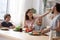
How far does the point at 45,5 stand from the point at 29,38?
2.05 meters

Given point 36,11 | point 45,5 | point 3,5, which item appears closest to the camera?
point 45,5

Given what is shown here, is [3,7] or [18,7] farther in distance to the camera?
[3,7]

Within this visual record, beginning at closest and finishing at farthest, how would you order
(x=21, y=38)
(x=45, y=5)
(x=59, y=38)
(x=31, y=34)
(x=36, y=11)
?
1. (x=59, y=38)
2. (x=21, y=38)
3. (x=31, y=34)
4. (x=45, y=5)
5. (x=36, y=11)

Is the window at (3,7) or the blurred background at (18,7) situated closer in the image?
the blurred background at (18,7)

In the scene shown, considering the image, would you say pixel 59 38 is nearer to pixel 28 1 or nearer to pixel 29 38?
pixel 29 38

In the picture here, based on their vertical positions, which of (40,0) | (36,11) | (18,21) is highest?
(40,0)

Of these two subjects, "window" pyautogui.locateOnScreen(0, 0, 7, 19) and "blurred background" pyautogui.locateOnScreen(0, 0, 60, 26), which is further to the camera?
"window" pyautogui.locateOnScreen(0, 0, 7, 19)

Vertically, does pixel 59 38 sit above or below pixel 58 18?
below

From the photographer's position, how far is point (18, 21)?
4.73 m

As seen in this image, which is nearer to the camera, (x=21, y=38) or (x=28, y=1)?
(x=21, y=38)

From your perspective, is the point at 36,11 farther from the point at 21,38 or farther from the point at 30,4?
the point at 21,38

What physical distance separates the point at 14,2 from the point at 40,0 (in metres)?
0.79

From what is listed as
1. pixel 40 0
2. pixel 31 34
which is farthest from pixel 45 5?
pixel 31 34

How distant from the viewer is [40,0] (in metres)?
4.48
